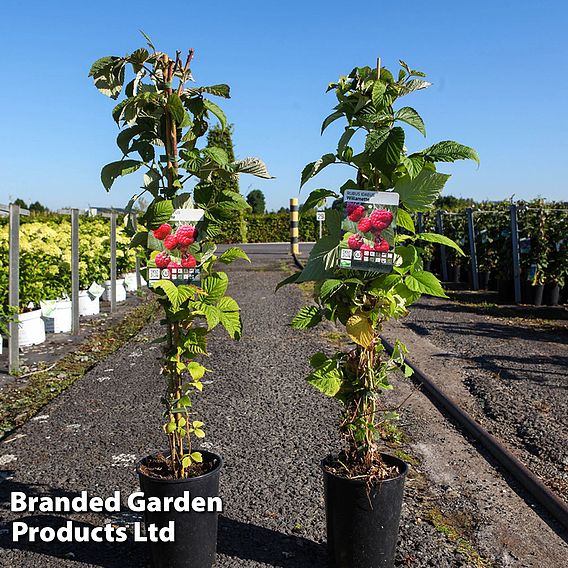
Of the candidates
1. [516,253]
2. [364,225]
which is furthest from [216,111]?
[516,253]

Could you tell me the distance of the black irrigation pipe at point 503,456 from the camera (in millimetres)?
3261

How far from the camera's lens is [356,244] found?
99.4 inches

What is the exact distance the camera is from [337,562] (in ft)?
8.84

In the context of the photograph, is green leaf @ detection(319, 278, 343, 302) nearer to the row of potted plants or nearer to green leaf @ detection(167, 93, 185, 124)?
the row of potted plants

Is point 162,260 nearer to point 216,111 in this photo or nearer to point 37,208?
point 216,111

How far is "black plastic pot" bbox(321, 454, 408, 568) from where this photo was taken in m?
2.62

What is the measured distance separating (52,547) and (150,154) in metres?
1.74

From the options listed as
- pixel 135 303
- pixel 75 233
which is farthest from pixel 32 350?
pixel 135 303

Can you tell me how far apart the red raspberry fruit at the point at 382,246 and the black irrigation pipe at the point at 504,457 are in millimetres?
1649

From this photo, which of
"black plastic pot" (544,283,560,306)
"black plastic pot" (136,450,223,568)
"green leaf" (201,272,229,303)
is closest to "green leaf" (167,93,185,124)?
"green leaf" (201,272,229,303)

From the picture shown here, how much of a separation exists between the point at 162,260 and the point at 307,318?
621 millimetres

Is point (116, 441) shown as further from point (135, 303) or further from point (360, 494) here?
point (135, 303)

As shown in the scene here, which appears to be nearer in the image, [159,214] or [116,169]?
[159,214]

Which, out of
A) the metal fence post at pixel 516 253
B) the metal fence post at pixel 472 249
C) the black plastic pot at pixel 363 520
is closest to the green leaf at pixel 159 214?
the black plastic pot at pixel 363 520
